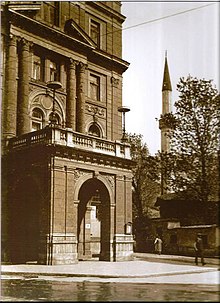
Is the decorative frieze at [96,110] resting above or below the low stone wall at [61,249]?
above

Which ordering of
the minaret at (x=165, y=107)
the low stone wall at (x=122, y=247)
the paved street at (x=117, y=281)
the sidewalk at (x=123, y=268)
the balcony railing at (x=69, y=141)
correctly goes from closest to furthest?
the paved street at (x=117, y=281) < the sidewalk at (x=123, y=268) < the minaret at (x=165, y=107) < the low stone wall at (x=122, y=247) < the balcony railing at (x=69, y=141)

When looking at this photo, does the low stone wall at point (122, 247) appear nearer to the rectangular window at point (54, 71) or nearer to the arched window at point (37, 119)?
the arched window at point (37, 119)

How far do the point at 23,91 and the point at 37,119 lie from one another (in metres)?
0.31

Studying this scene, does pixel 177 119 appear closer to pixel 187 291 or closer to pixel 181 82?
pixel 181 82

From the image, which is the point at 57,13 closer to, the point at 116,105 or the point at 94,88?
the point at 94,88

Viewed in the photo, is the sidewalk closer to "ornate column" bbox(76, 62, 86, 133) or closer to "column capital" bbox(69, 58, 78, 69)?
"ornate column" bbox(76, 62, 86, 133)

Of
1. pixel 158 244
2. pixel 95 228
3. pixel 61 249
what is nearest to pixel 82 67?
pixel 95 228

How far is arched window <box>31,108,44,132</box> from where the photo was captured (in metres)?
5.01

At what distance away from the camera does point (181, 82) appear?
13.5ft

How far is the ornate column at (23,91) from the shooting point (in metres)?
4.88

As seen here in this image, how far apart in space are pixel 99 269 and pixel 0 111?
61.4 inches

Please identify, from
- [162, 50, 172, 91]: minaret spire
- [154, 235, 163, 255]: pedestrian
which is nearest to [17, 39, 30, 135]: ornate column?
[162, 50, 172, 91]: minaret spire

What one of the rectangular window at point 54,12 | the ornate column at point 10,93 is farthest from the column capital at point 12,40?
the rectangular window at point 54,12

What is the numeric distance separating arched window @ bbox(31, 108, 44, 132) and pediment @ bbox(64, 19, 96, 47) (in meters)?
0.70
